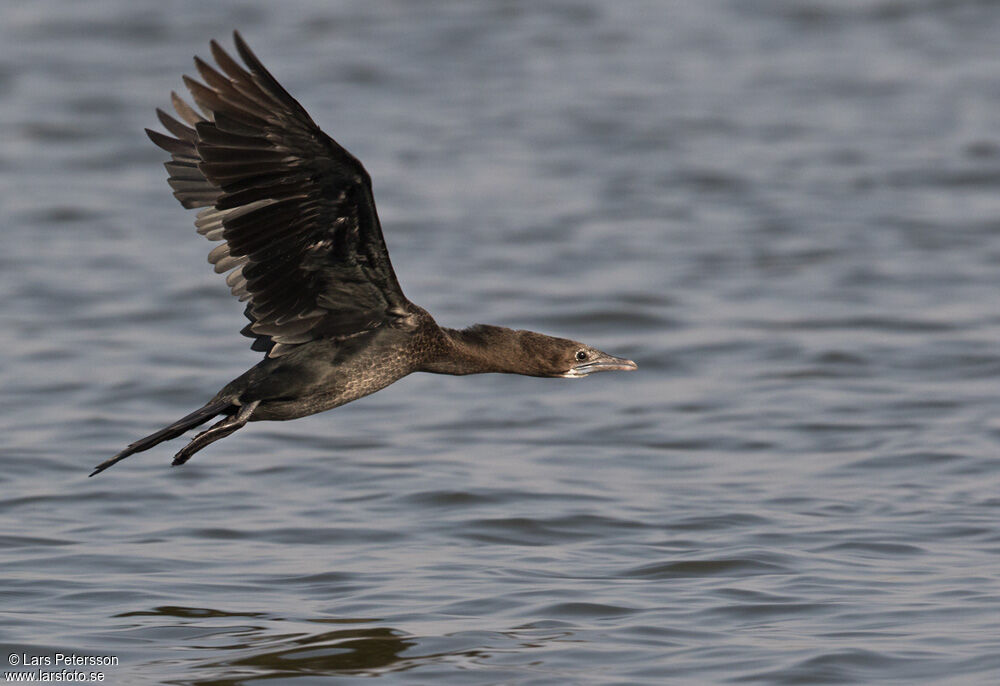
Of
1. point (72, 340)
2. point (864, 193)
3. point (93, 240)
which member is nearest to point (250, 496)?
point (72, 340)

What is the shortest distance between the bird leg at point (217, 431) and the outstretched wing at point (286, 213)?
29 cm

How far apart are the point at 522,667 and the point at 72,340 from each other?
6.33 m

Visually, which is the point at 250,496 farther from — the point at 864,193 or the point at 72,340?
the point at 864,193

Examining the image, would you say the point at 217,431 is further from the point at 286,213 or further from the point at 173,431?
the point at 286,213

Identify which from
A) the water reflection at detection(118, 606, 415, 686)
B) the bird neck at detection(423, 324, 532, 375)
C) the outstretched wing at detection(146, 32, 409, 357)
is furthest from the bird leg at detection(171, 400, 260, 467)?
the bird neck at detection(423, 324, 532, 375)

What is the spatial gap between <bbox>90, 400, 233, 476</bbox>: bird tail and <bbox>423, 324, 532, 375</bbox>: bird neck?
95cm

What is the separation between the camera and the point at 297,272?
705 centimetres

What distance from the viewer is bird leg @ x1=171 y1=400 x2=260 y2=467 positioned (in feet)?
23.2

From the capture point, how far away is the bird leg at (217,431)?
7086mm

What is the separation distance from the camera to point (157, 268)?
44.6 feet

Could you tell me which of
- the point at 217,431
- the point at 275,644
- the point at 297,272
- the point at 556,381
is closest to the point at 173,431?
the point at 217,431

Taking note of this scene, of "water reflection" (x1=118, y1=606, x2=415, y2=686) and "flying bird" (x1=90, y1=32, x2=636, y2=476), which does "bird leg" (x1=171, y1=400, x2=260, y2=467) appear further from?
"water reflection" (x1=118, y1=606, x2=415, y2=686)

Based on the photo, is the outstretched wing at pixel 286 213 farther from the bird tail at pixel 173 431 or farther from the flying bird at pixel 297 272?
the bird tail at pixel 173 431

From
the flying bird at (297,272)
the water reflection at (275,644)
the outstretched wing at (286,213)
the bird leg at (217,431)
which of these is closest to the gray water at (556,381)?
the water reflection at (275,644)
